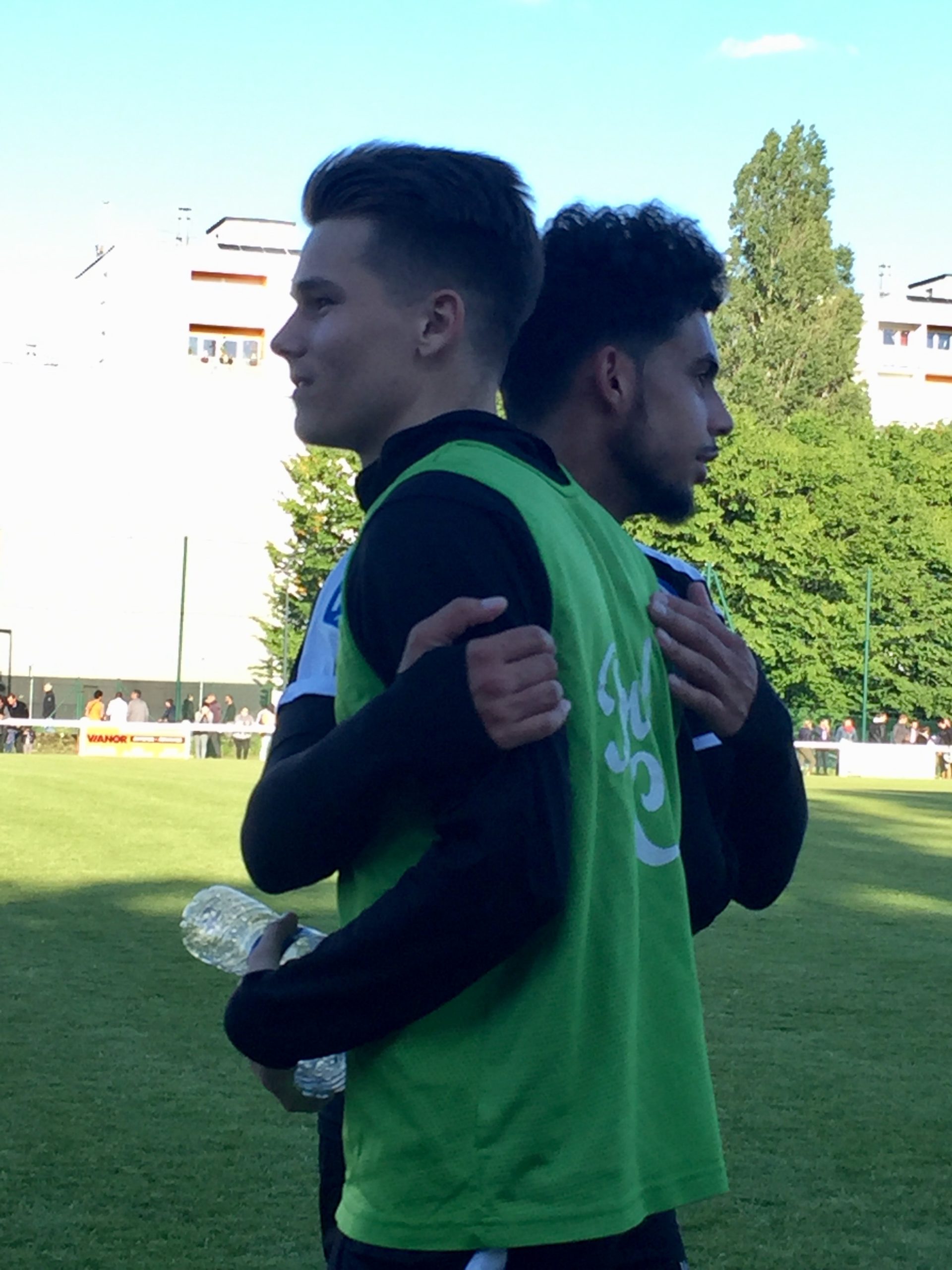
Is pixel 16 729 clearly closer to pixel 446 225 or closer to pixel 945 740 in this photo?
pixel 945 740

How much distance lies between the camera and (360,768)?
152 centimetres

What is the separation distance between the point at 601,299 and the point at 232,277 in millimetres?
65021

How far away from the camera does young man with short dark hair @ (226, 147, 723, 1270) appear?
150 centimetres

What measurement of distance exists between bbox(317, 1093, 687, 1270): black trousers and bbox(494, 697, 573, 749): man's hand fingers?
43 cm

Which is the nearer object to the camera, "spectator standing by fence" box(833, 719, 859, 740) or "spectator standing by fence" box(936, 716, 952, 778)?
"spectator standing by fence" box(936, 716, 952, 778)

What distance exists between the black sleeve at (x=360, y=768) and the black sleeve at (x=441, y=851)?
0.12 feet

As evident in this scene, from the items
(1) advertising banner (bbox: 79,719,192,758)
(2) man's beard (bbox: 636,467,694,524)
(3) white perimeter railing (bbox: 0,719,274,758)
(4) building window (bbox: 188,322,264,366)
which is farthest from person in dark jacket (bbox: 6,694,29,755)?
(2) man's beard (bbox: 636,467,694,524)

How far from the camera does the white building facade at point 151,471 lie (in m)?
47.7

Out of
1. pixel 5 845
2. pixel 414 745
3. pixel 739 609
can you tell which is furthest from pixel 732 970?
pixel 739 609

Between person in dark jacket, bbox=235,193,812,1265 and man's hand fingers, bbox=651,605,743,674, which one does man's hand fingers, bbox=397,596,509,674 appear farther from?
man's hand fingers, bbox=651,605,743,674

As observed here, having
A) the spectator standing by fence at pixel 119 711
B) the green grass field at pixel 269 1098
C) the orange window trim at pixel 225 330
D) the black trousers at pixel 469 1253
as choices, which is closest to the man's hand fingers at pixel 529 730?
the black trousers at pixel 469 1253

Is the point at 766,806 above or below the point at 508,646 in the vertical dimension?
below

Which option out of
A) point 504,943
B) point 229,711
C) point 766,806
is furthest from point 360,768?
point 229,711

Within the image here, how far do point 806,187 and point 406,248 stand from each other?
63.5 metres
